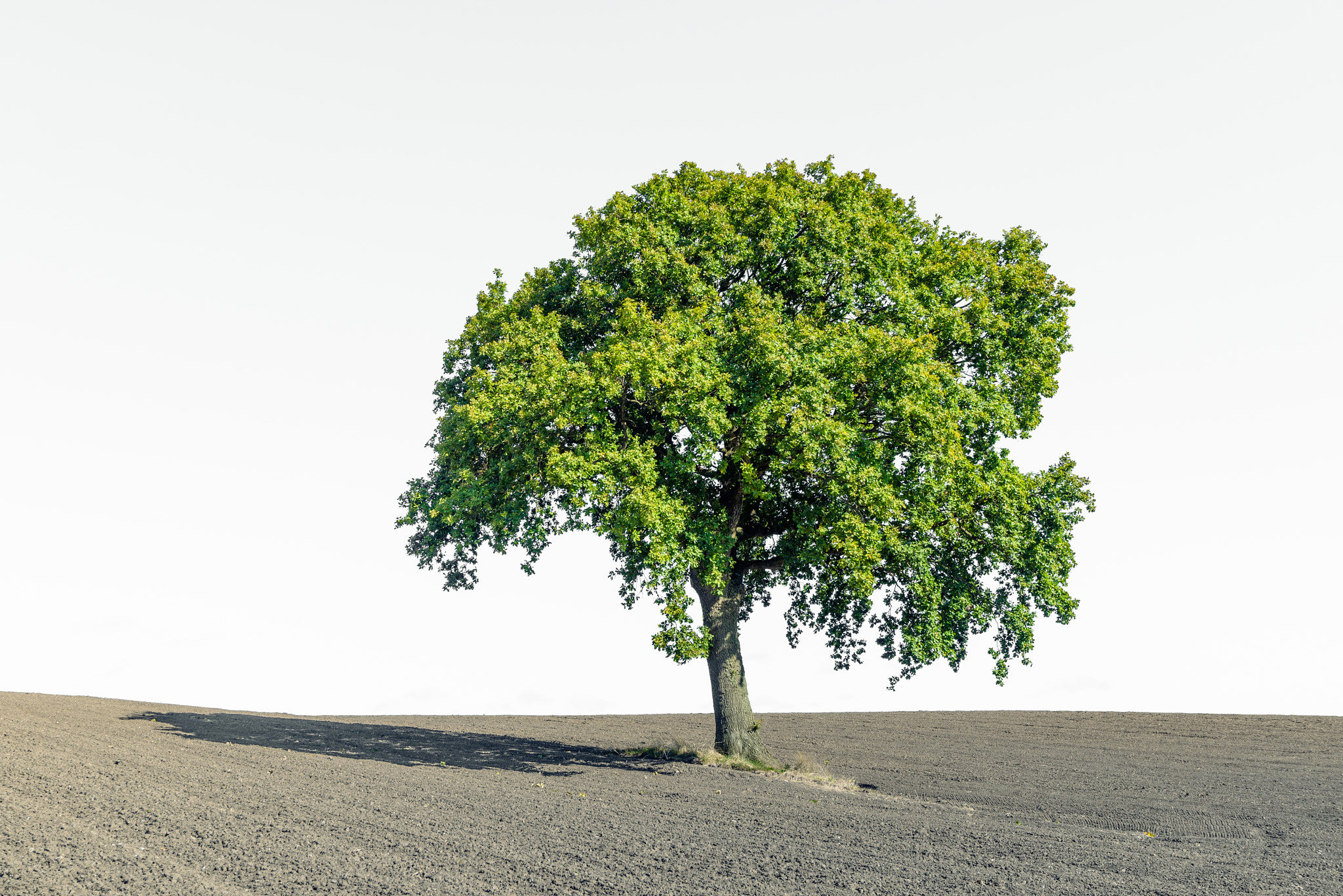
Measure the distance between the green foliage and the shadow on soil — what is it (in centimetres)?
467

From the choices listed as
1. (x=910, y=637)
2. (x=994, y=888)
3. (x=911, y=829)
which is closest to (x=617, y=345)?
(x=910, y=637)

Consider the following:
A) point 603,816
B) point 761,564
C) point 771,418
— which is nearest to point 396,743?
point 761,564

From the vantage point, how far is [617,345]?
1942 centimetres

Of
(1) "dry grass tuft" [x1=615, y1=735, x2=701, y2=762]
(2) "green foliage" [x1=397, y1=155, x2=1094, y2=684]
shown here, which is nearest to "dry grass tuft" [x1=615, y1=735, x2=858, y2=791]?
(1) "dry grass tuft" [x1=615, y1=735, x2=701, y2=762]

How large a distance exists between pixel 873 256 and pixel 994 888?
51.5ft

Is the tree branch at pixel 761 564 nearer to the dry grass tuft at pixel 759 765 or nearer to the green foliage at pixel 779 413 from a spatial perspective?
the green foliage at pixel 779 413

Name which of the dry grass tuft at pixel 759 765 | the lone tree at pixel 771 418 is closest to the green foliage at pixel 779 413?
the lone tree at pixel 771 418

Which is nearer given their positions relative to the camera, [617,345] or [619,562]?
[617,345]

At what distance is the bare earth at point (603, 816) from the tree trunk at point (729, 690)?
1456 mm

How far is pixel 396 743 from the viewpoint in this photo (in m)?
26.1

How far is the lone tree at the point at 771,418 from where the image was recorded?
19875mm

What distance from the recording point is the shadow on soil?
22.7 metres

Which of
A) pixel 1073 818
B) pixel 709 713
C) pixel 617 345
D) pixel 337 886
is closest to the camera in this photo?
pixel 337 886

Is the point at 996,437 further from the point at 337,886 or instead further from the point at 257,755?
the point at 257,755
